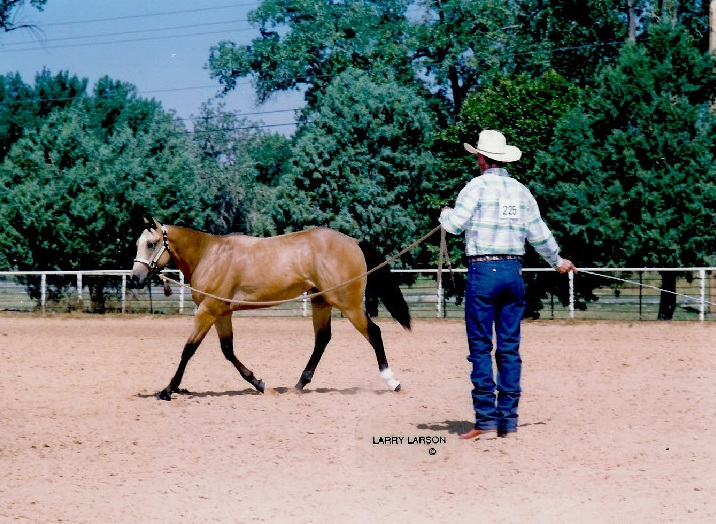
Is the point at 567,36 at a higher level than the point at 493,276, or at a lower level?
higher

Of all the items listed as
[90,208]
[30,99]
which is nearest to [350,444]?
[90,208]

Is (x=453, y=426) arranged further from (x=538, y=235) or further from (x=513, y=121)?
(x=513, y=121)

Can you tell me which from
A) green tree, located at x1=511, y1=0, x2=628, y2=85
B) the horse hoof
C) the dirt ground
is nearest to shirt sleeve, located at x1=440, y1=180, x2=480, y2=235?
the dirt ground

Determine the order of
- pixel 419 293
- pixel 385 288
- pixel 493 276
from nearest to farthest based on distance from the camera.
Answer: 1. pixel 493 276
2. pixel 385 288
3. pixel 419 293

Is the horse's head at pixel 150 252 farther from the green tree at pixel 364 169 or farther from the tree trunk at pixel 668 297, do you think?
the green tree at pixel 364 169

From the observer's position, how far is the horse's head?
10.3 metres

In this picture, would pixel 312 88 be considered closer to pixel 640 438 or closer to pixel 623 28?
pixel 623 28

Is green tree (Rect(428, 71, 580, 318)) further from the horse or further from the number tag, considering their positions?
the number tag

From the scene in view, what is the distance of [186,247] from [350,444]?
154 inches

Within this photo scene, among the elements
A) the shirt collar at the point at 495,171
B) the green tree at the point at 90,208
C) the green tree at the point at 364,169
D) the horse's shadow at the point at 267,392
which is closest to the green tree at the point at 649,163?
the green tree at the point at 364,169

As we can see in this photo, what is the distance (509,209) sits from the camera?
7.33 m

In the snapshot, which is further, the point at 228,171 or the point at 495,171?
the point at 228,171

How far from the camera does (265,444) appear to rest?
7.42 m

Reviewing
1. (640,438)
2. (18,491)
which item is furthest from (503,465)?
(18,491)
